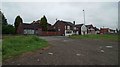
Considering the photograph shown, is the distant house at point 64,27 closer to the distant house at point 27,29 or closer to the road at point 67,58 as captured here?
the distant house at point 27,29

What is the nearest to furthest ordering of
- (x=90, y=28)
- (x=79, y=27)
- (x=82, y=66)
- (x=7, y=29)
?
(x=82, y=66) → (x=7, y=29) → (x=79, y=27) → (x=90, y=28)

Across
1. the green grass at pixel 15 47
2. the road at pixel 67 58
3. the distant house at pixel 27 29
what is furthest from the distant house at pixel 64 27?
the road at pixel 67 58

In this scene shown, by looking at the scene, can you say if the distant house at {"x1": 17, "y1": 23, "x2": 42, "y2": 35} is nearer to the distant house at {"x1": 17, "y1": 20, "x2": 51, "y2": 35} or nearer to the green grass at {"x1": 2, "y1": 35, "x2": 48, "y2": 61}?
the distant house at {"x1": 17, "y1": 20, "x2": 51, "y2": 35}

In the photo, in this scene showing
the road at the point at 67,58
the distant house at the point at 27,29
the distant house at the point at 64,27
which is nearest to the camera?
the road at the point at 67,58

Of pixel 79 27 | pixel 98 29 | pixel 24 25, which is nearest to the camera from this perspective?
pixel 24 25

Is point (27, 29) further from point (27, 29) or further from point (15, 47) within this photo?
point (15, 47)

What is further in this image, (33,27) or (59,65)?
(33,27)

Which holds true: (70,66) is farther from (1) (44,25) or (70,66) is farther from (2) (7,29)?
(1) (44,25)

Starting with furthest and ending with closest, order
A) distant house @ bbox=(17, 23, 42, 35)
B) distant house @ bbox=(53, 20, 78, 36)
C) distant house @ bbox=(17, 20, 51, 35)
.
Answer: distant house @ bbox=(53, 20, 78, 36), distant house @ bbox=(17, 23, 42, 35), distant house @ bbox=(17, 20, 51, 35)

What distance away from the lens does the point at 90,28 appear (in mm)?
101375

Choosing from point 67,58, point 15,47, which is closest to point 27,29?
point 15,47

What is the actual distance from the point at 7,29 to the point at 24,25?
1855 centimetres

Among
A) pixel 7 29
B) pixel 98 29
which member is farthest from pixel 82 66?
pixel 98 29

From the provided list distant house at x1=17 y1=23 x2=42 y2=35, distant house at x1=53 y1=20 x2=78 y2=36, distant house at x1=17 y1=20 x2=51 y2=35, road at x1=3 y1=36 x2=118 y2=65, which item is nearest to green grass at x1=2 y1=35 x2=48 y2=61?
road at x1=3 y1=36 x2=118 y2=65
